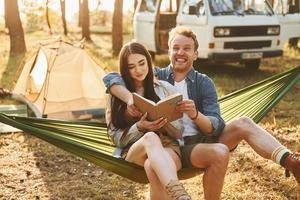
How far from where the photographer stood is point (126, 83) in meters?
3.02

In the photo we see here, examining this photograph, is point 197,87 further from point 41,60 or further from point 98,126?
point 41,60

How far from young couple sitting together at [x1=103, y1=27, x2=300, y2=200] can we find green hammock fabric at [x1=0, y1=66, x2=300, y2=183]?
10 centimetres

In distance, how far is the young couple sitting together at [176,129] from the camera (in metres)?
2.72

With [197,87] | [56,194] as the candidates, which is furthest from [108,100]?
[56,194]

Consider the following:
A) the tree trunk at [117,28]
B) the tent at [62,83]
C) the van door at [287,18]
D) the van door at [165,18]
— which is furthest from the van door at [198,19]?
the tree trunk at [117,28]

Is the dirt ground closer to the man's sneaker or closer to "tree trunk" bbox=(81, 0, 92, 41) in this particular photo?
the man's sneaker

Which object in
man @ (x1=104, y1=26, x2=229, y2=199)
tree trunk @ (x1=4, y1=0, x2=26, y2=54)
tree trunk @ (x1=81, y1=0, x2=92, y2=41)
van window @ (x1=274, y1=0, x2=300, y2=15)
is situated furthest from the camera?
tree trunk @ (x1=81, y1=0, x2=92, y2=41)

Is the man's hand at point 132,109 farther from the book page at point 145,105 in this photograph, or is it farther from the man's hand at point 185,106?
the man's hand at point 185,106

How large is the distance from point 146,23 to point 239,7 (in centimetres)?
213

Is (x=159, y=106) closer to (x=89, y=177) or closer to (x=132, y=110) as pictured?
(x=132, y=110)

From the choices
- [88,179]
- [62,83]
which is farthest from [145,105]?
[62,83]

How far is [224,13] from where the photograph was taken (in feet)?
27.9

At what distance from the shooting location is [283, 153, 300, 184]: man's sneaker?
2719 mm

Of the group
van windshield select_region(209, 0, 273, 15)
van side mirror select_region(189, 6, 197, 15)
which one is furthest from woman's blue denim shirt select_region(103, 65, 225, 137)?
van side mirror select_region(189, 6, 197, 15)
